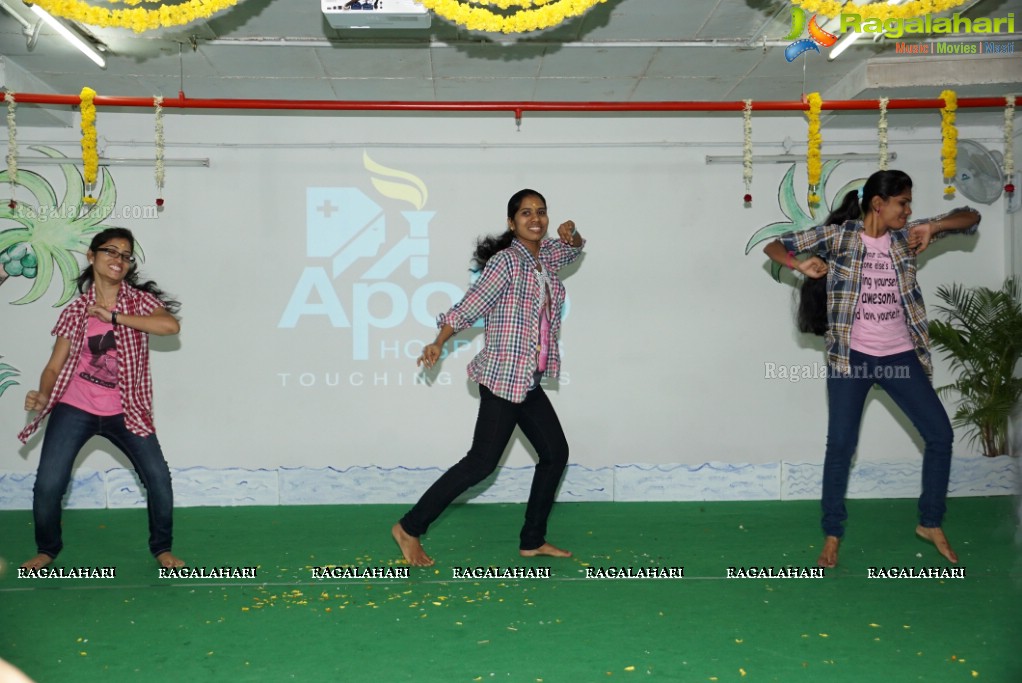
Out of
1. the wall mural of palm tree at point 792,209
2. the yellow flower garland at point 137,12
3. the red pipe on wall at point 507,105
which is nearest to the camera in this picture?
the yellow flower garland at point 137,12

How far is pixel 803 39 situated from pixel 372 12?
2274 mm

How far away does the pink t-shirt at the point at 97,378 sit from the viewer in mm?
3955

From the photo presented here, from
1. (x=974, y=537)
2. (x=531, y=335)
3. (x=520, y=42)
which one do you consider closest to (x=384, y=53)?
(x=520, y=42)

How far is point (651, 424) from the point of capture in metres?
6.04

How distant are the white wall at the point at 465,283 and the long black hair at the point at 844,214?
5.57 feet

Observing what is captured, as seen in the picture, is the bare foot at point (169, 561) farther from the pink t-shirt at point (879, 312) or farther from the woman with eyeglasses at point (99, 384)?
the pink t-shirt at point (879, 312)

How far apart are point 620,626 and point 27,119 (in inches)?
189

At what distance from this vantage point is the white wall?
234 inches

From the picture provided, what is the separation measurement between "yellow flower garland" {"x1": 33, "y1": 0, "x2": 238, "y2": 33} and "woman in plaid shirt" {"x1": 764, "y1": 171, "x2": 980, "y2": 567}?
2.63 meters

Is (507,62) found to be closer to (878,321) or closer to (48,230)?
(878,321)

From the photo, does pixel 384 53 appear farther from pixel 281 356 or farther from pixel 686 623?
pixel 686 623

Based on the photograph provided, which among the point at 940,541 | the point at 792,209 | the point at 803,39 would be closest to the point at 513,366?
the point at 940,541

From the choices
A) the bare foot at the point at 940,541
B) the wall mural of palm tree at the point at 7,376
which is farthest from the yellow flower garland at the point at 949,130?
the wall mural of palm tree at the point at 7,376

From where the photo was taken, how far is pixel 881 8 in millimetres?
4000
